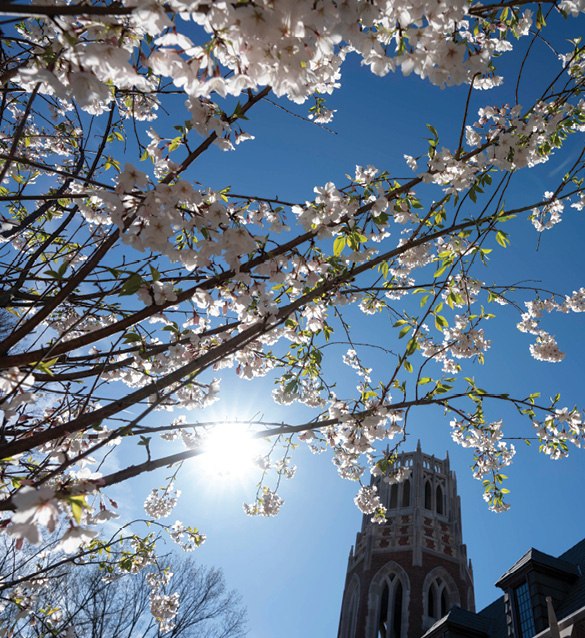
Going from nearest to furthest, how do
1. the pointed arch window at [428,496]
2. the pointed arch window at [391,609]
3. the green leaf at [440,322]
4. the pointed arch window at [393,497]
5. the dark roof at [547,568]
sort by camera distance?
the green leaf at [440,322] < the dark roof at [547,568] < the pointed arch window at [391,609] < the pointed arch window at [428,496] < the pointed arch window at [393,497]

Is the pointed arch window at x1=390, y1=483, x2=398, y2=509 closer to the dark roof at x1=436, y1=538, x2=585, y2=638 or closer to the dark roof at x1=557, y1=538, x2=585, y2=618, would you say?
the dark roof at x1=436, y1=538, x2=585, y2=638

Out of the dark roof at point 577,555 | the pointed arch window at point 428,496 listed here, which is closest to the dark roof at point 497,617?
the dark roof at point 577,555

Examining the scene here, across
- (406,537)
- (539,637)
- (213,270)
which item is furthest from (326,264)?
(406,537)

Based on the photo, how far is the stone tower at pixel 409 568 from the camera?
843 inches

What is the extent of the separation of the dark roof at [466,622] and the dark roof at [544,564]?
4.19 m

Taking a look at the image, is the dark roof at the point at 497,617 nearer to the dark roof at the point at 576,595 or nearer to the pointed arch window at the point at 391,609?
the dark roof at the point at 576,595

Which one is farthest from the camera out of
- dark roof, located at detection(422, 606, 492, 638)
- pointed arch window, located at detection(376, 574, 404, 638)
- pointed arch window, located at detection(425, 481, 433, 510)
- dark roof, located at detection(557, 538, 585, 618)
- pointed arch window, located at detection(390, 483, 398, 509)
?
pointed arch window, located at detection(390, 483, 398, 509)

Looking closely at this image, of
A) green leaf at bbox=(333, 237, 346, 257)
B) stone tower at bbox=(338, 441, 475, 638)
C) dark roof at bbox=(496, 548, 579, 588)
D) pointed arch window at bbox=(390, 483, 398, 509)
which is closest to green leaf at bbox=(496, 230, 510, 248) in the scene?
green leaf at bbox=(333, 237, 346, 257)

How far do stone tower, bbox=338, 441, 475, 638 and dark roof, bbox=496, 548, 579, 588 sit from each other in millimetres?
10099

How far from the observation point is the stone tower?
70.3 ft

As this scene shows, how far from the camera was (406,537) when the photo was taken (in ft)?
78.9

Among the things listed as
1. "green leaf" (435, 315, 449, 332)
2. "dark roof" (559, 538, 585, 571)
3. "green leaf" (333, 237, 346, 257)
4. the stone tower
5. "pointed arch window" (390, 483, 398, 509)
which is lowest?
"green leaf" (333, 237, 346, 257)

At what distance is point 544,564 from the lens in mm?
10523

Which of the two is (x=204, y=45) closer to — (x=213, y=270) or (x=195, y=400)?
(x=213, y=270)
